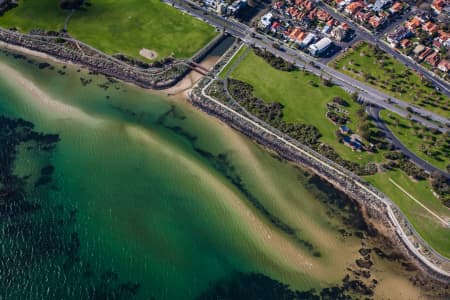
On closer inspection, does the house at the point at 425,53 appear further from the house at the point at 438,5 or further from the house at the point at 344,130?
the house at the point at 344,130

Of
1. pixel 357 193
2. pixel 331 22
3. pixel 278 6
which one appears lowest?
pixel 357 193

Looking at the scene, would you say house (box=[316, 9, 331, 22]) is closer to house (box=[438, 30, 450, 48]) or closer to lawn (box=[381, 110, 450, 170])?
house (box=[438, 30, 450, 48])

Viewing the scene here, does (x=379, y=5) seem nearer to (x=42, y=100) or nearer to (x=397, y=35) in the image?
(x=397, y=35)

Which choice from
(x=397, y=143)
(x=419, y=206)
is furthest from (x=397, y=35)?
(x=419, y=206)

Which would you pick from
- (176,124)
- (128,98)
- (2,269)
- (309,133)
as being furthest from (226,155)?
(2,269)

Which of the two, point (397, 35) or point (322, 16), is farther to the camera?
point (322, 16)

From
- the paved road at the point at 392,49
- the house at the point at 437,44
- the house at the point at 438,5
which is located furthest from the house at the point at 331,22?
the house at the point at 438,5

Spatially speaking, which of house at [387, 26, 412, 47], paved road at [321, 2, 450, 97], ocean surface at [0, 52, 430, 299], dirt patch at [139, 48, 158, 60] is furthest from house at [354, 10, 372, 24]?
dirt patch at [139, 48, 158, 60]
